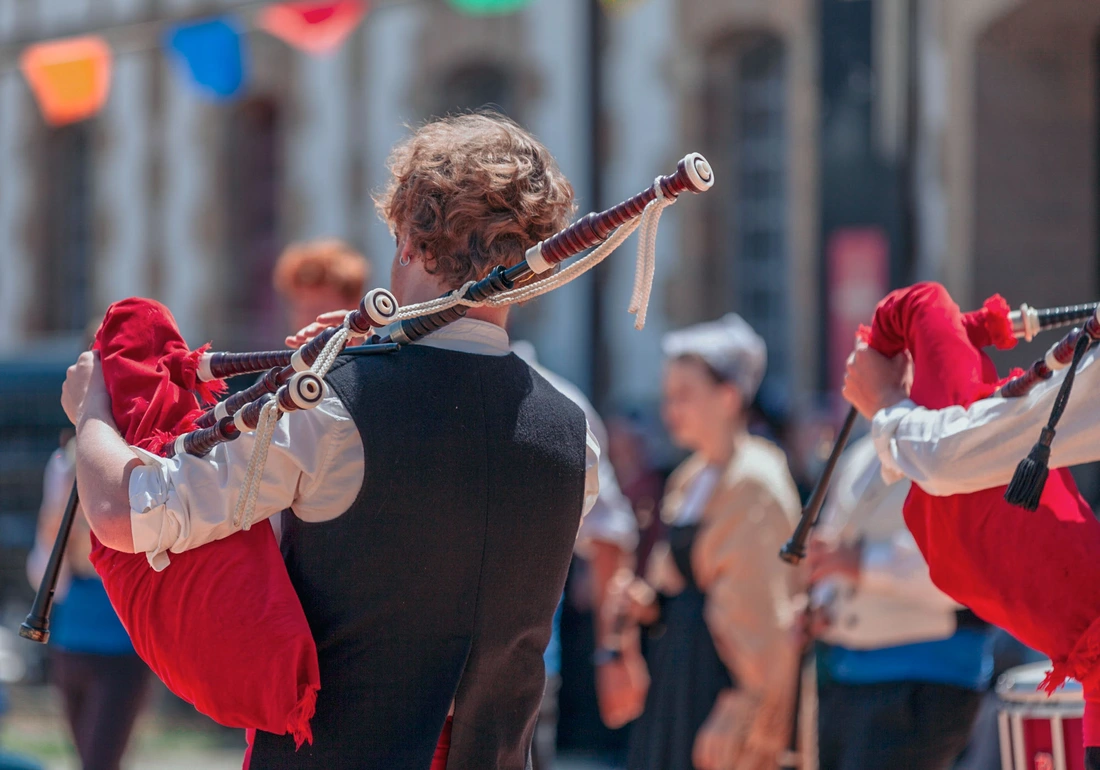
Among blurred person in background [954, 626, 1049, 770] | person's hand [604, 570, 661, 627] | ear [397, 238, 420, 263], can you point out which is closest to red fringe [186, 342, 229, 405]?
ear [397, 238, 420, 263]

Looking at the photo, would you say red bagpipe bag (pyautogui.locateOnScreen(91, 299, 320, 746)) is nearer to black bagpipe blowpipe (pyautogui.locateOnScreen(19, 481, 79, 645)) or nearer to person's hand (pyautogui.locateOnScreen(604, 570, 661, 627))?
black bagpipe blowpipe (pyautogui.locateOnScreen(19, 481, 79, 645))

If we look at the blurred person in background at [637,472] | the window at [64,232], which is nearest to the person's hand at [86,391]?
the blurred person in background at [637,472]

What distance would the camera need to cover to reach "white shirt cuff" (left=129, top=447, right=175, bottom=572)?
2018mm

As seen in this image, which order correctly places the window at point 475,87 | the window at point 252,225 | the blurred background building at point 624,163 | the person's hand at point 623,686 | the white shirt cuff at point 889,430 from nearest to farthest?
the white shirt cuff at point 889,430, the person's hand at point 623,686, the blurred background building at point 624,163, the window at point 475,87, the window at point 252,225

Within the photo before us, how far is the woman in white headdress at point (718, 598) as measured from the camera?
4.09 metres

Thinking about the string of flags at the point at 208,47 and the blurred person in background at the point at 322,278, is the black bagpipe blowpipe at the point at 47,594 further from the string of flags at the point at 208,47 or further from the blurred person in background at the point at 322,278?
the string of flags at the point at 208,47

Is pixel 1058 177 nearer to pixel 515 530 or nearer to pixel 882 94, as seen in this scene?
pixel 882 94

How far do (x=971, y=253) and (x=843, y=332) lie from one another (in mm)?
1070

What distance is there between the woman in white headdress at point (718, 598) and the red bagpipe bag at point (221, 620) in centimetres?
223

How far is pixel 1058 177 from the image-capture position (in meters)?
10.2

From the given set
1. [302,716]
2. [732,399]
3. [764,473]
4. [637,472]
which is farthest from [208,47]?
[302,716]

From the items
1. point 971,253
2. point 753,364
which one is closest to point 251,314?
point 971,253

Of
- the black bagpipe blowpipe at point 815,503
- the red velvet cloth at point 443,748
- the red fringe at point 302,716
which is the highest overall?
the black bagpipe blowpipe at point 815,503

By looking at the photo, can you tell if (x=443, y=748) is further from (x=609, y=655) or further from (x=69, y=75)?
(x=69, y=75)
